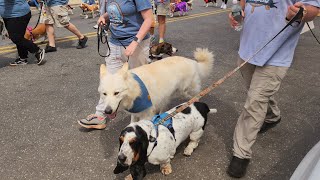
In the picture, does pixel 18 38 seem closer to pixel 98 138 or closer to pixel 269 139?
pixel 98 138

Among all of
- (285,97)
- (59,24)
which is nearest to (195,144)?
(285,97)

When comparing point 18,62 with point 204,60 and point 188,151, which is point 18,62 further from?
point 188,151

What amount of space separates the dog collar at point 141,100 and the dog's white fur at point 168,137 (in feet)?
1.20

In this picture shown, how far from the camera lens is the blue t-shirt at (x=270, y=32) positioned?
2582mm

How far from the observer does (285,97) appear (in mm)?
4645

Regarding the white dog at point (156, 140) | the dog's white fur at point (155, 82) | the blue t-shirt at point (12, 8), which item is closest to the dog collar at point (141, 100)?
the dog's white fur at point (155, 82)

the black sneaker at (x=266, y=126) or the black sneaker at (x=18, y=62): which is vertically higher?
the black sneaker at (x=266, y=126)

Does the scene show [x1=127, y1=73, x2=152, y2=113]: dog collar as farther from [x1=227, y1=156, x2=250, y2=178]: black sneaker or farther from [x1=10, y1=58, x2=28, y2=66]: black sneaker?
[x1=10, y1=58, x2=28, y2=66]: black sneaker

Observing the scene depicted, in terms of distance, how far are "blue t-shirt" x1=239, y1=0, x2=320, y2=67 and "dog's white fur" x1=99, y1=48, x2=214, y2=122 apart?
1.08 m

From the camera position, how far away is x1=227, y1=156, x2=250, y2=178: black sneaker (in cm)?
287

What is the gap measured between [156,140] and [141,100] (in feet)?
2.01

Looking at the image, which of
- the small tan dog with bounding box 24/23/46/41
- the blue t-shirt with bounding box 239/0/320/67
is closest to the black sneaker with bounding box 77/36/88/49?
the small tan dog with bounding box 24/23/46/41

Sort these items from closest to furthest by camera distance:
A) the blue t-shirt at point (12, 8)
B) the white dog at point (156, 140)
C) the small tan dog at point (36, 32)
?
1. the white dog at point (156, 140)
2. the blue t-shirt at point (12, 8)
3. the small tan dog at point (36, 32)

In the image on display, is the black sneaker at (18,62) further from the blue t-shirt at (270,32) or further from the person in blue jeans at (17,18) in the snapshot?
the blue t-shirt at (270,32)
